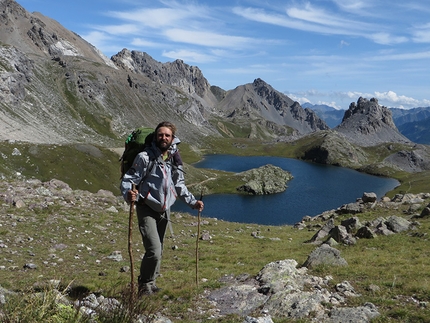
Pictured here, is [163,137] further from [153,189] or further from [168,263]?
[168,263]

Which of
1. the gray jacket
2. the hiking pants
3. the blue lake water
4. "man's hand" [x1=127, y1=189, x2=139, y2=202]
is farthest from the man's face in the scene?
the blue lake water

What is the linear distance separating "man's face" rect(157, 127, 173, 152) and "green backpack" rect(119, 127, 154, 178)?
0.97ft

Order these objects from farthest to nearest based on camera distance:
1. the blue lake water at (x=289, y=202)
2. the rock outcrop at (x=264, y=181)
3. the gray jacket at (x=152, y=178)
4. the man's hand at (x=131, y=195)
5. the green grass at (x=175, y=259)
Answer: the rock outcrop at (x=264, y=181) → the blue lake water at (x=289, y=202) → the green grass at (x=175, y=259) → the gray jacket at (x=152, y=178) → the man's hand at (x=131, y=195)

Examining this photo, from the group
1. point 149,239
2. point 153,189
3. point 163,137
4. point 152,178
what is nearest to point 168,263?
point 149,239

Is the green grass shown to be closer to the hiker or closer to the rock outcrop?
the hiker

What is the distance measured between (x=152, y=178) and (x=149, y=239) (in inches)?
75.6

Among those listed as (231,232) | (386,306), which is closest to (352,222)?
(231,232)

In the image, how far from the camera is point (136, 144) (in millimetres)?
10367

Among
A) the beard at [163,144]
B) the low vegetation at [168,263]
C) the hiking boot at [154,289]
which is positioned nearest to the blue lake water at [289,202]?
the low vegetation at [168,263]

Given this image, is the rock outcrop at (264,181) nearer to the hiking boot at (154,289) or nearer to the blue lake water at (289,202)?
the blue lake water at (289,202)

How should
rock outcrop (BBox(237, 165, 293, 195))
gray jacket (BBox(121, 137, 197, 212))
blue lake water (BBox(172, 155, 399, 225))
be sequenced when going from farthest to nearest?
rock outcrop (BBox(237, 165, 293, 195))
blue lake water (BBox(172, 155, 399, 225))
gray jacket (BBox(121, 137, 197, 212))

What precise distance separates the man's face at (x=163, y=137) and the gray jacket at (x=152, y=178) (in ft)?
0.60

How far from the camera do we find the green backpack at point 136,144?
34.0 ft

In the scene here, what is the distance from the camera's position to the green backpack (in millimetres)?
10352
